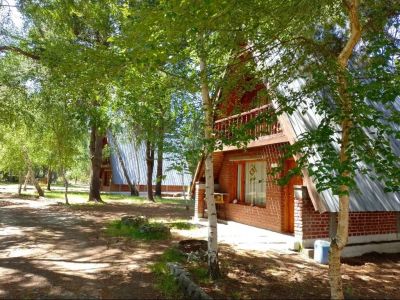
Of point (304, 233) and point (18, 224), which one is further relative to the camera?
point (18, 224)

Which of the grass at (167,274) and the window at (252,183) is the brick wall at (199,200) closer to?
the window at (252,183)

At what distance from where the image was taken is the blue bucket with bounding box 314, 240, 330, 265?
9156 mm

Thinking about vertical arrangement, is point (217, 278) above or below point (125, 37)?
below

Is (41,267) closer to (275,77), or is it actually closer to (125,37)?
(125,37)

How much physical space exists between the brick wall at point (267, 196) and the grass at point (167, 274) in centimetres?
342

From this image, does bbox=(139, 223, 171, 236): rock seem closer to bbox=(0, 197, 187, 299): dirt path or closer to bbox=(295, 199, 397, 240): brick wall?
bbox=(0, 197, 187, 299): dirt path

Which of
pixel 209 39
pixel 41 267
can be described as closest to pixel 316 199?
pixel 209 39

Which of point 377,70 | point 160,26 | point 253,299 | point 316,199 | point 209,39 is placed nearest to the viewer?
point 377,70

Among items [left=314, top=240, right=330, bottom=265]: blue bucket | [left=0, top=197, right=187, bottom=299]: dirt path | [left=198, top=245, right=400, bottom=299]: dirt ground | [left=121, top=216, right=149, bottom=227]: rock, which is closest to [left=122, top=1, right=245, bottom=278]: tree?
[left=198, top=245, right=400, bottom=299]: dirt ground

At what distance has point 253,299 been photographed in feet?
20.8

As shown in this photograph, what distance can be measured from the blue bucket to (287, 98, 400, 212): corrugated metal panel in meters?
0.90

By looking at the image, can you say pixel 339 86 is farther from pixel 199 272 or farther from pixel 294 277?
pixel 199 272

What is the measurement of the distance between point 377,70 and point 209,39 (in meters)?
3.00

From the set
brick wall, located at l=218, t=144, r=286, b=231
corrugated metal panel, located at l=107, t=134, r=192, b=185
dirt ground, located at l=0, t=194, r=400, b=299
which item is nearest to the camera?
dirt ground, located at l=0, t=194, r=400, b=299
